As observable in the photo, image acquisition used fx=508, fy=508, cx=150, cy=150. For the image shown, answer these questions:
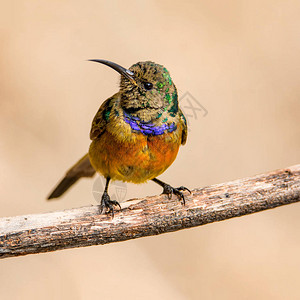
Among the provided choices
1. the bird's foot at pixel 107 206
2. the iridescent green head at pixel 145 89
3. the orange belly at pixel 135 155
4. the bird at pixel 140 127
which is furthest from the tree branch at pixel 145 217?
the iridescent green head at pixel 145 89

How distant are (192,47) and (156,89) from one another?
3178mm

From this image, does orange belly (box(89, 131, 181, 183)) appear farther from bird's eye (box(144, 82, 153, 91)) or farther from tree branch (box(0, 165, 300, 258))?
bird's eye (box(144, 82, 153, 91))

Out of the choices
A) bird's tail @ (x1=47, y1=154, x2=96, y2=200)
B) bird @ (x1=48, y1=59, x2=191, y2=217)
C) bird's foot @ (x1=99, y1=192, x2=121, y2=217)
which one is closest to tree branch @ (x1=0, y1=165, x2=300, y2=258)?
bird's foot @ (x1=99, y1=192, x2=121, y2=217)

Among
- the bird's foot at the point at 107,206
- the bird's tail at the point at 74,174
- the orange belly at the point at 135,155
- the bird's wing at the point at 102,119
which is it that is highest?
the bird's wing at the point at 102,119

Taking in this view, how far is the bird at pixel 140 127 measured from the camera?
14.6 feet

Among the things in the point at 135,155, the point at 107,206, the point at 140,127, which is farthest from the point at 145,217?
the point at 140,127

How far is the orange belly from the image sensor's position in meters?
4.48

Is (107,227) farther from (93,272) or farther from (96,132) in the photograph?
(93,272)

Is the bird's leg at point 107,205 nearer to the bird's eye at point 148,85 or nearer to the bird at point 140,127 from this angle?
the bird at point 140,127

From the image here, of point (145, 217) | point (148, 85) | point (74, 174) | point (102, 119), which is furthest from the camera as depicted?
point (74, 174)

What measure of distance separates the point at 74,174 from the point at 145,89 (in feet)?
5.43

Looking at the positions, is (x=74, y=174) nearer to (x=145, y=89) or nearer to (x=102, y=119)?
(x=102, y=119)

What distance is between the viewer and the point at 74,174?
223 inches

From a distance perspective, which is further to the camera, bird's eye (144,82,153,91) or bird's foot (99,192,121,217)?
bird's eye (144,82,153,91)
